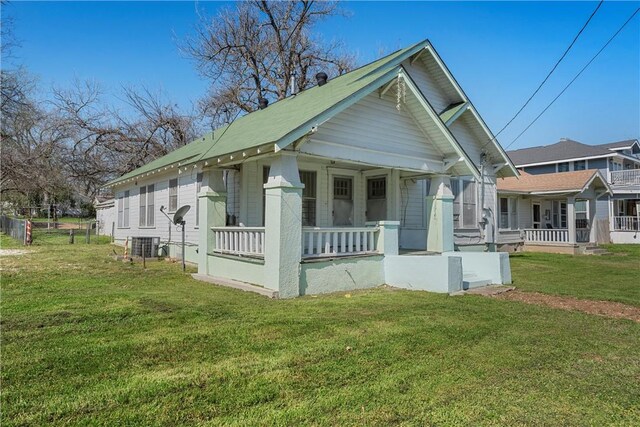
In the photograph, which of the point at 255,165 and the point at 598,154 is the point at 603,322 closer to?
the point at 255,165

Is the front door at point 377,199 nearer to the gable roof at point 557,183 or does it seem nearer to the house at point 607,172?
the gable roof at point 557,183

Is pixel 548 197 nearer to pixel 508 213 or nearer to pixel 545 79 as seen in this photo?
pixel 508 213

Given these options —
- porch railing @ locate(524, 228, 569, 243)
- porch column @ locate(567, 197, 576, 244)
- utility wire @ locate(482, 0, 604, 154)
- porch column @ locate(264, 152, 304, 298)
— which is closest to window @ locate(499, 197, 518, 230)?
porch railing @ locate(524, 228, 569, 243)

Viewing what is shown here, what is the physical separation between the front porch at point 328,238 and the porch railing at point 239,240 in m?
0.02

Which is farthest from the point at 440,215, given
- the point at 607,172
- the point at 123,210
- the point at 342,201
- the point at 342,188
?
the point at 607,172

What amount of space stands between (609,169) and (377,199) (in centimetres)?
2804

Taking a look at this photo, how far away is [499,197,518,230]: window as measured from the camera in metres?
21.7

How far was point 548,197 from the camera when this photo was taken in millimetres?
22406

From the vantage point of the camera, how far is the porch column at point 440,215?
11109 mm

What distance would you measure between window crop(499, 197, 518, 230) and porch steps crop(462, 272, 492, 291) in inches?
490

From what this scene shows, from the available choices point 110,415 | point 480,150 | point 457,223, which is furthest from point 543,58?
point 110,415

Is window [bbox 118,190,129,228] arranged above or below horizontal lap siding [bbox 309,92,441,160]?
below

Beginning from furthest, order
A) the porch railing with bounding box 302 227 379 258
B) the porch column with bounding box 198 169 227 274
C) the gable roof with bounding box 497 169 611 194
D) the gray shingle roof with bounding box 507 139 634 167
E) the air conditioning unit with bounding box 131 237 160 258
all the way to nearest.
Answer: the gray shingle roof with bounding box 507 139 634 167, the gable roof with bounding box 497 169 611 194, the air conditioning unit with bounding box 131 237 160 258, the porch column with bounding box 198 169 227 274, the porch railing with bounding box 302 227 379 258

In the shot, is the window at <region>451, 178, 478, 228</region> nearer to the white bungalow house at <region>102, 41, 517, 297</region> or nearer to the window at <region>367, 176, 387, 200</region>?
Result: the white bungalow house at <region>102, 41, 517, 297</region>
